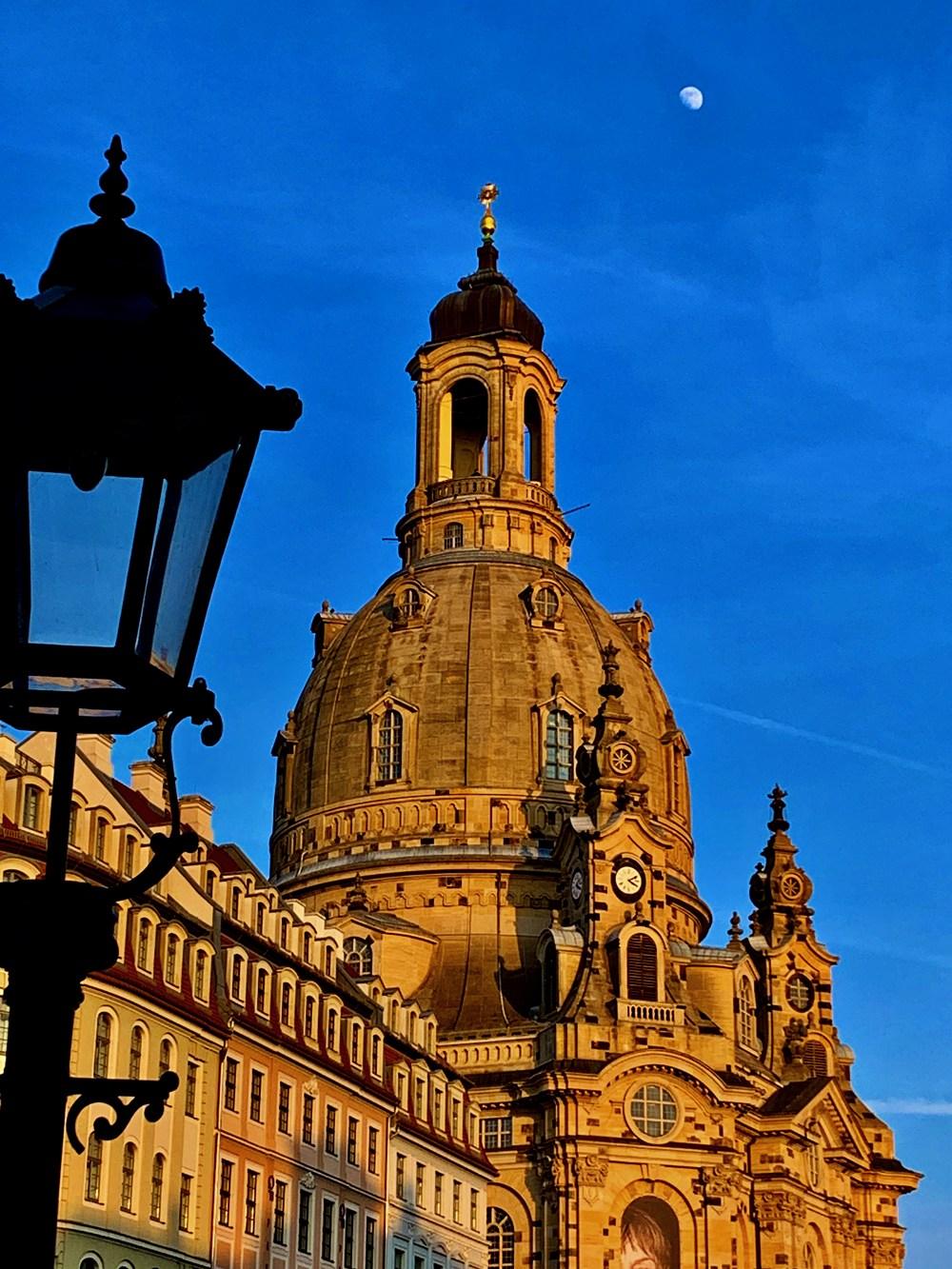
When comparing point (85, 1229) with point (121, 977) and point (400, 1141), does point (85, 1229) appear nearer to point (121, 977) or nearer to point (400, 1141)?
point (121, 977)

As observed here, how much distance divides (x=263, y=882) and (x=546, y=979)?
115 ft

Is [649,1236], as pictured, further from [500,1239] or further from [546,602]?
[546,602]

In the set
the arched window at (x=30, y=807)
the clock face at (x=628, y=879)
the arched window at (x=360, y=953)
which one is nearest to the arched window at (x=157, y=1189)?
the arched window at (x=30, y=807)

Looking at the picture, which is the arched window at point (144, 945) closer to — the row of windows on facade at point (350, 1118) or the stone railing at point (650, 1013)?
the row of windows on facade at point (350, 1118)

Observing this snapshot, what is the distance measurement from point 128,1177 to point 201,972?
586cm

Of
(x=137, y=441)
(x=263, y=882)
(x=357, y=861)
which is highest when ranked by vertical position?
(x=357, y=861)

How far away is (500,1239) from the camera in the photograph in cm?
8806

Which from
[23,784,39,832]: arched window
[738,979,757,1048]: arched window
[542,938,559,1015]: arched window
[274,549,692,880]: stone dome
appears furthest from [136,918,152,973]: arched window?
[738,979,757,1048]: arched window

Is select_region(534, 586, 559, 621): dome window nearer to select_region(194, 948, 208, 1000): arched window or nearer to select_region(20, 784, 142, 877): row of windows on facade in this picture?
select_region(194, 948, 208, 1000): arched window

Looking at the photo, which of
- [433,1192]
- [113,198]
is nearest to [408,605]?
[433,1192]

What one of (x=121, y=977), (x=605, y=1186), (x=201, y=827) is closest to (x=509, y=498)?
(x=605, y=1186)

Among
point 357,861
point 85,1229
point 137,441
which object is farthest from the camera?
point 357,861

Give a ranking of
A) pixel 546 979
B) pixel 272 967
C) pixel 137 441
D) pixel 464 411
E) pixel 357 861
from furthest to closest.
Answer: pixel 464 411, pixel 357 861, pixel 546 979, pixel 272 967, pixel 137 441

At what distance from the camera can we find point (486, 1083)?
89938 mm
